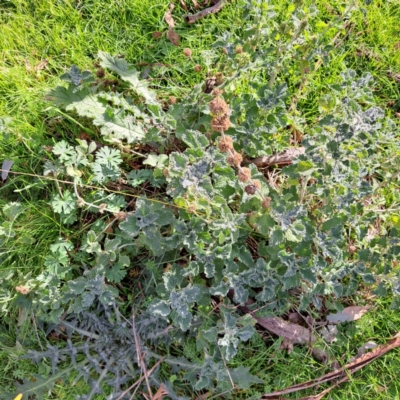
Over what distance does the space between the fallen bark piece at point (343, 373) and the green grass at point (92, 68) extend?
0.04 meters

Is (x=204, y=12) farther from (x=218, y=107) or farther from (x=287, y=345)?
(x=287, y=345)

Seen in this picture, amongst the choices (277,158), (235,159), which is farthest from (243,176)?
(277,158)

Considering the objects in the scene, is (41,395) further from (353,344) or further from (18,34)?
(18,34)

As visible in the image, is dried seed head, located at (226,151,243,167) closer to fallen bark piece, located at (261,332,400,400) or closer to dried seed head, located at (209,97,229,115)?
dried seed head, located at (209,97,229,115)

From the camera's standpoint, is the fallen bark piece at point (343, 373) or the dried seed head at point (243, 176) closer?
the dried seed head at point (243, 176)

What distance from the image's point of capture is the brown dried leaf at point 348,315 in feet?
8.10

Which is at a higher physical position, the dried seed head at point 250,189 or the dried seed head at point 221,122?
the dried seed head at point 221,122

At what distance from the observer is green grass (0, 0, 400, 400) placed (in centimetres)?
246

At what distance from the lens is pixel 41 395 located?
2.35m

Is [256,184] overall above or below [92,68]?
above

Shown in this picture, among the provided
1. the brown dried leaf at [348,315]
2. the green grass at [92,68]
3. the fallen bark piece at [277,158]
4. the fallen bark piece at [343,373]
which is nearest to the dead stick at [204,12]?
the green grass at [92,68]

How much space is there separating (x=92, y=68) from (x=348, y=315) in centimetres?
201

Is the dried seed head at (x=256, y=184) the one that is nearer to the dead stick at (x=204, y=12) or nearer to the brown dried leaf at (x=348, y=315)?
the brown dried leaf at (x=348, y=315)

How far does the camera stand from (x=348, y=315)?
2.49 meters
